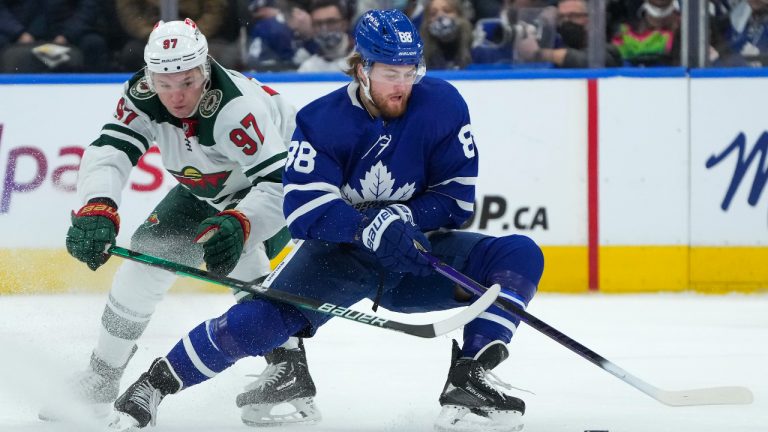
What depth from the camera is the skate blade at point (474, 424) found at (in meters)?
2.90

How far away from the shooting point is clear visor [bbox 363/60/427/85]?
2916 millimetres

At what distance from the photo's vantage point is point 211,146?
3.29 metres

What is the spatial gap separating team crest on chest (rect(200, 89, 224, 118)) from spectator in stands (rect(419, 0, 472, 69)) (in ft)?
8.21

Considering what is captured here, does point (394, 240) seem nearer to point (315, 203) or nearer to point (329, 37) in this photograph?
point (315, 203)

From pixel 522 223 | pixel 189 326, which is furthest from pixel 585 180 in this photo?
pixel 189 326

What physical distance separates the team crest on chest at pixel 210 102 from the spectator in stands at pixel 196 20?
2.51 meters

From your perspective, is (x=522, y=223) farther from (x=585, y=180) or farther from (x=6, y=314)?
(x=6, y=314)

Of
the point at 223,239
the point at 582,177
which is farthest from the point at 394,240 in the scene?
the point at 582,177

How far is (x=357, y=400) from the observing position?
11.4ft

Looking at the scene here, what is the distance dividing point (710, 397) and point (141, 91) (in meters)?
1.65

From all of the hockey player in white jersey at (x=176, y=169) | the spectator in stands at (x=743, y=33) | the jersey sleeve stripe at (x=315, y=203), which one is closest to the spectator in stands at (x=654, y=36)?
the spectator in stands at (x=743, y=33)

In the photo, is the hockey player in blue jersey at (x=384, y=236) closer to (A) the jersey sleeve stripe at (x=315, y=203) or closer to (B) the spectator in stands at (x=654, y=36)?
(A) the jersey sleeve stripe at (x=315, y=203)

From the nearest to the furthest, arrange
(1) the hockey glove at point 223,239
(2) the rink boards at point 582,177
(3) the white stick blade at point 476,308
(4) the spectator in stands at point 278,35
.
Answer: (3) the white stick blade at point 476,308 < (1) the hockey glove at point 223,239 < (2) the rink boards at point 582,177 < (4) the spectator in stands at point 278,35

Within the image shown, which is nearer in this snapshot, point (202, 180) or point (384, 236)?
point (384, 236)
